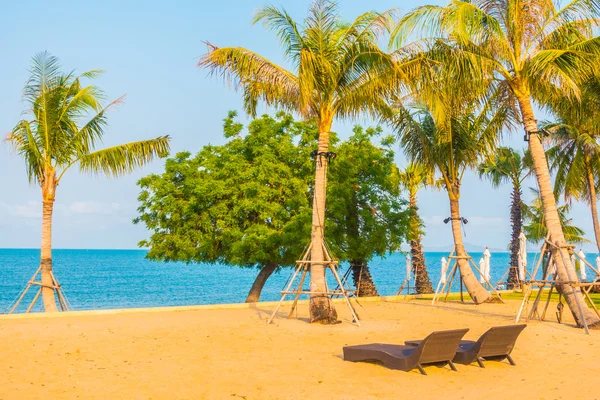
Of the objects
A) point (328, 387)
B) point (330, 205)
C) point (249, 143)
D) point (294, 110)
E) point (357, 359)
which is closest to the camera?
point (328, 387)

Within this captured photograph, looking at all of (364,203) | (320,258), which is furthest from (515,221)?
(320,258)

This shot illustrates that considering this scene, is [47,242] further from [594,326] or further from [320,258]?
[594,326]

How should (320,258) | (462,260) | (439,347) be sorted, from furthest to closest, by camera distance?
(462,260) < (320,258) < (439,347)

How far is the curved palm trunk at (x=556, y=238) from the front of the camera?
47.8 feet

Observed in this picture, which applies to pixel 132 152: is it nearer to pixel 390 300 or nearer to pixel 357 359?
pixel 390 300

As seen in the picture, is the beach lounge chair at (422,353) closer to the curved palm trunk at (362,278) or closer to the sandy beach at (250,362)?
the sandy beach at (250,362)

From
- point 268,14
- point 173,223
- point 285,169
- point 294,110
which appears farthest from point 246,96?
point 173,223

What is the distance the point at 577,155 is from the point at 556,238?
11.6 metres

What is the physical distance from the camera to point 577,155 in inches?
988

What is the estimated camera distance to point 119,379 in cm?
905

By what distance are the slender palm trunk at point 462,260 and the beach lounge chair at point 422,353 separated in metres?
11.5

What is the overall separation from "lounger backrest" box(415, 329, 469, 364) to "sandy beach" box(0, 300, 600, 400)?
256 mm

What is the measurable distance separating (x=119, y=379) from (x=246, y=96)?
964cm

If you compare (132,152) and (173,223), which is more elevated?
(132,152)
